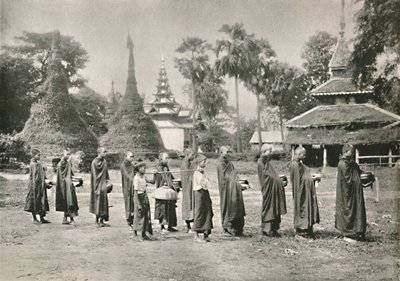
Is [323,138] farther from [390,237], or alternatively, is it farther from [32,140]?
[32,140]

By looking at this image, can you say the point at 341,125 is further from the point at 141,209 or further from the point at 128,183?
the point at 141,209

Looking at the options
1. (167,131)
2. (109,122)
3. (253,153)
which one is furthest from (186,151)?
(167,131)

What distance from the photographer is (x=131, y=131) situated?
84.2 feet

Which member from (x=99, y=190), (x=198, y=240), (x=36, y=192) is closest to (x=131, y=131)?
(x=36, y=192)

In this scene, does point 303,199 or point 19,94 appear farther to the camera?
point 19,94

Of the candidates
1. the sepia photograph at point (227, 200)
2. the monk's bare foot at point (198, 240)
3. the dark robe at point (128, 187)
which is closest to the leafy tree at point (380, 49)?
the sepia photograph at point (227, 200)

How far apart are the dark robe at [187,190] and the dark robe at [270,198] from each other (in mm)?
1422

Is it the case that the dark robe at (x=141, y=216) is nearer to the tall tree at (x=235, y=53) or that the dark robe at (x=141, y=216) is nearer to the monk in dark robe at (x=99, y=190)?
the monk in dark robe at (x=99, y=190)

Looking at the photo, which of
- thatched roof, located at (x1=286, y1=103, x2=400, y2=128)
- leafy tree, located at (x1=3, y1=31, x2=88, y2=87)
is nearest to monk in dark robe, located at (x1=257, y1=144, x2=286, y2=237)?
thatched roof, located at (x1=286, y1=103, x2=400, y2=128)

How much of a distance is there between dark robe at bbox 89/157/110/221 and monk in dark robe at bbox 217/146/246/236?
98.1 inches

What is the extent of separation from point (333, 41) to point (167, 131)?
80.0 ft

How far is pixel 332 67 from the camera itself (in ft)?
48.8

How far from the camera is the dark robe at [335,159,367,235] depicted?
6.61m

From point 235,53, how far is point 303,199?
4.59 metres
